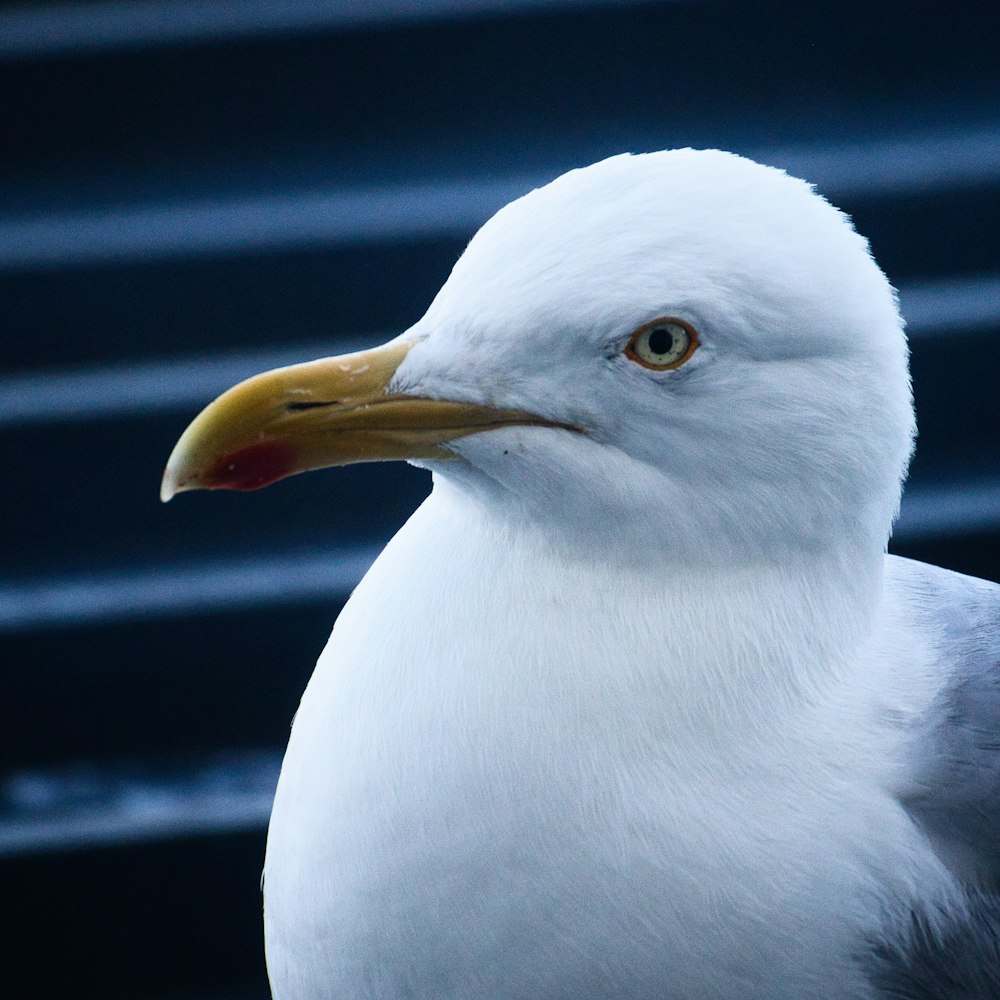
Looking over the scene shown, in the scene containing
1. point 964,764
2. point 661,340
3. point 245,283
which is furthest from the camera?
point 245,283

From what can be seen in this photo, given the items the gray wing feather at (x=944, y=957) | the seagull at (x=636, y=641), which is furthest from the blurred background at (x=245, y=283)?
the gray wing feather at (x=944, y=957)

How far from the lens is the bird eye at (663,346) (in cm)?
78

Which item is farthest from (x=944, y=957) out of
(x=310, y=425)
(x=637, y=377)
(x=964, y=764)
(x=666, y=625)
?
(x=310, y=425)

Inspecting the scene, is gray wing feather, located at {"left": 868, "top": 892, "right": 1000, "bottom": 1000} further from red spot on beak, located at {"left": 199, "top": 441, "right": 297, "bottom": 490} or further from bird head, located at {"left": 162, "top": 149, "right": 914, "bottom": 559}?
red spot on beak, located at {"left": 199, "top": 441, "right": 297, "bottom": 490}

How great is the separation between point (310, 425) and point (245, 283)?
2.55ft

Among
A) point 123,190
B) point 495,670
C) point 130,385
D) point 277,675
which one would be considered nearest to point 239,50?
point 123,190

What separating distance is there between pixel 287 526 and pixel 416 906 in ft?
2.77

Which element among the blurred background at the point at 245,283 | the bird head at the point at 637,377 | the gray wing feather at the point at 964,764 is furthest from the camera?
the blurred background at the point at 245,283

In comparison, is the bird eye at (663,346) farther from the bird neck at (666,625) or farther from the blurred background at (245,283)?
the blurred background at (245,283)

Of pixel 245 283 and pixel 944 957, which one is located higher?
pixel 245 283

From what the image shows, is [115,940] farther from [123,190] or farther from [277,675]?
[123,190]

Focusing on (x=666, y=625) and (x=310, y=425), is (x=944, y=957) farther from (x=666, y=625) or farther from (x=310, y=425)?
(x=310, y=425)

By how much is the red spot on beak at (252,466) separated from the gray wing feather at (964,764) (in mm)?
462

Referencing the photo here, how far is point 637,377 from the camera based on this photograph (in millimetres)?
784
